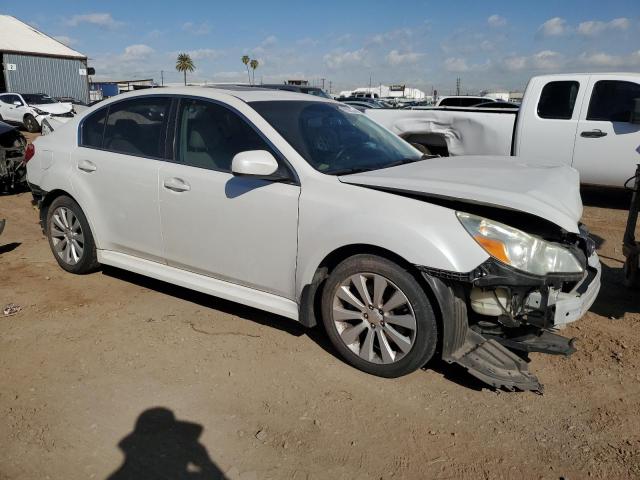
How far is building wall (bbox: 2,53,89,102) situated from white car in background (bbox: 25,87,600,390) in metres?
35.4

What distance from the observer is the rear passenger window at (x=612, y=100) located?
767 centimetres

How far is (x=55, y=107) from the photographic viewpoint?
22.6 metres

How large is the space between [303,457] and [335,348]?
0.98 meters

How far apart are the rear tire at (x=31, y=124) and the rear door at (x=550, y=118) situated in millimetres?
19022

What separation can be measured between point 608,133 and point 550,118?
0.81 m

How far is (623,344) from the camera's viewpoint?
12.8 feet

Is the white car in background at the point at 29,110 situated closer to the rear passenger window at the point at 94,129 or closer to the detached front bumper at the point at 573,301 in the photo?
the rear passenger window at the point at 94,129

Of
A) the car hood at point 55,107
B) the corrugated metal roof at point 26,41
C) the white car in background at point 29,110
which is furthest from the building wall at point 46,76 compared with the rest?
the car hood at point 55,107

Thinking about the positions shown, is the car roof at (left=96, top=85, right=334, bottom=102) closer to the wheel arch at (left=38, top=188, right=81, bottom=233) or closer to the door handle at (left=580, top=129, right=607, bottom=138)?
the wheel arch at (left=38, top=188, right=81, bottom=233)

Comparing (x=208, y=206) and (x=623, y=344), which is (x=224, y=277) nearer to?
(x=208, y=206)

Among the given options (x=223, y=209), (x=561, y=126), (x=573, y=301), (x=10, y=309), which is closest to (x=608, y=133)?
(x=561, y=126)

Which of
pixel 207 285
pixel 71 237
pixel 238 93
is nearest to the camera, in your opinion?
pixel 207 285

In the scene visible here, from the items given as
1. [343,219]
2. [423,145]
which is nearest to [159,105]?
[343,219]

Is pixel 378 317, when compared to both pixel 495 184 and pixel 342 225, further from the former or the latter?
pixel 495 184
